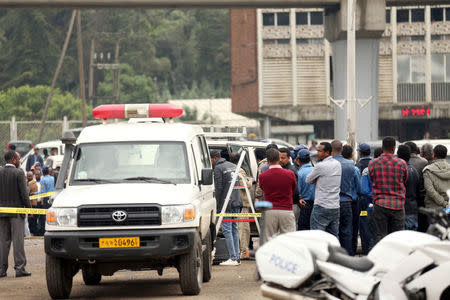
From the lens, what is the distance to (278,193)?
42.1 ft

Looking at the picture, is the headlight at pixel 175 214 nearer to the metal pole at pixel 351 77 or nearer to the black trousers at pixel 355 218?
the black trousers at pixel 355 218

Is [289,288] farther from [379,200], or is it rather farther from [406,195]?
[406,195]

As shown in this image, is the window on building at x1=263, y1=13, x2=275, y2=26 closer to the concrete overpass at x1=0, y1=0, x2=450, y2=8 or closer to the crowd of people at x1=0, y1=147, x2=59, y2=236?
the concrete overpass at x1=0, y1=0, x2=450, y2=8

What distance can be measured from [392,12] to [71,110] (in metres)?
26.0

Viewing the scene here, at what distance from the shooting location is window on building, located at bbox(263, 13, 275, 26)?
199 feet

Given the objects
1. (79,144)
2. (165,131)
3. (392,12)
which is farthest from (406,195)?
(392,12)

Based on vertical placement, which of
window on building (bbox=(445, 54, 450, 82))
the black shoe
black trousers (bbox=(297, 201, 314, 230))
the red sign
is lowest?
the black shoe

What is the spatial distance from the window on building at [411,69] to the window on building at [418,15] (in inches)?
88.5

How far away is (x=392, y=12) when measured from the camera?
59.5 meters

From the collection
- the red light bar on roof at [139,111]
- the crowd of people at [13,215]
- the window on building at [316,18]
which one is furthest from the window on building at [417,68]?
the red light bar on roof at [139,111]

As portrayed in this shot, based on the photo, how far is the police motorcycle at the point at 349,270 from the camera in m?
7.94

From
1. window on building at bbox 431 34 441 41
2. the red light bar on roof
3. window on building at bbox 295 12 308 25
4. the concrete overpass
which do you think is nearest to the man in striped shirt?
the red light bar on roof

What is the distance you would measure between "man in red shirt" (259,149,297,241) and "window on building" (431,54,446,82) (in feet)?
164

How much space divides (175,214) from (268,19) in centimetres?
4991
